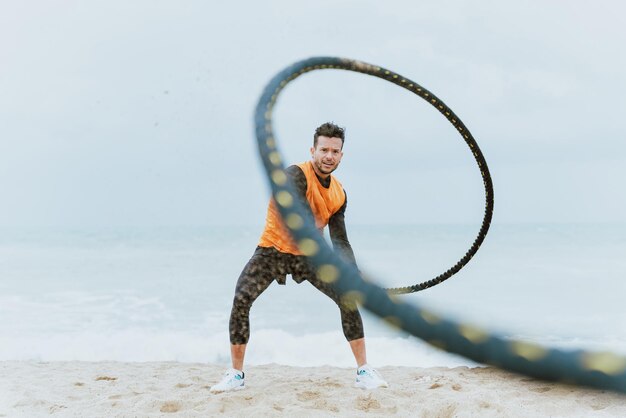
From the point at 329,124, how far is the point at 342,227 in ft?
2.67

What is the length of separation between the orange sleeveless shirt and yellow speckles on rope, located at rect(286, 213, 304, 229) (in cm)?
244

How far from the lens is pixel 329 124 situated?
4.42 meters

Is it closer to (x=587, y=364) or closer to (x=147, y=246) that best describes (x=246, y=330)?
(x=587, y=364)

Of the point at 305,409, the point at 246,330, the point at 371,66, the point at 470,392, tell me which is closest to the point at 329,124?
the point at 371,66

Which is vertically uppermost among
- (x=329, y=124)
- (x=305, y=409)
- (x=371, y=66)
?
(x=371, y=66)

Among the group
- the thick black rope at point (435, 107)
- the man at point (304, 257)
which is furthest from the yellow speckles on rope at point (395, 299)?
the man at point (304, 257)

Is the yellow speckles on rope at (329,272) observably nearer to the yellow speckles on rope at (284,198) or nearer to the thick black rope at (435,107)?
the yellow speckles on rope at (284,198)

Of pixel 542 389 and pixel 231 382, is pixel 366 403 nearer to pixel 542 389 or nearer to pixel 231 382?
pixel 231 382

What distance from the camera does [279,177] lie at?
221cm

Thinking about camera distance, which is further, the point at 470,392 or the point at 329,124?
the point at 470,392

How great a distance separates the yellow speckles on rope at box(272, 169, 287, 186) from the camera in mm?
2169

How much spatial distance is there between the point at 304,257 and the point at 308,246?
268 centimetres

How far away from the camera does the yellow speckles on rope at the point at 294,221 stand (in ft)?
6.28

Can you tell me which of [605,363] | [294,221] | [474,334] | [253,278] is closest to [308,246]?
[294,221]
